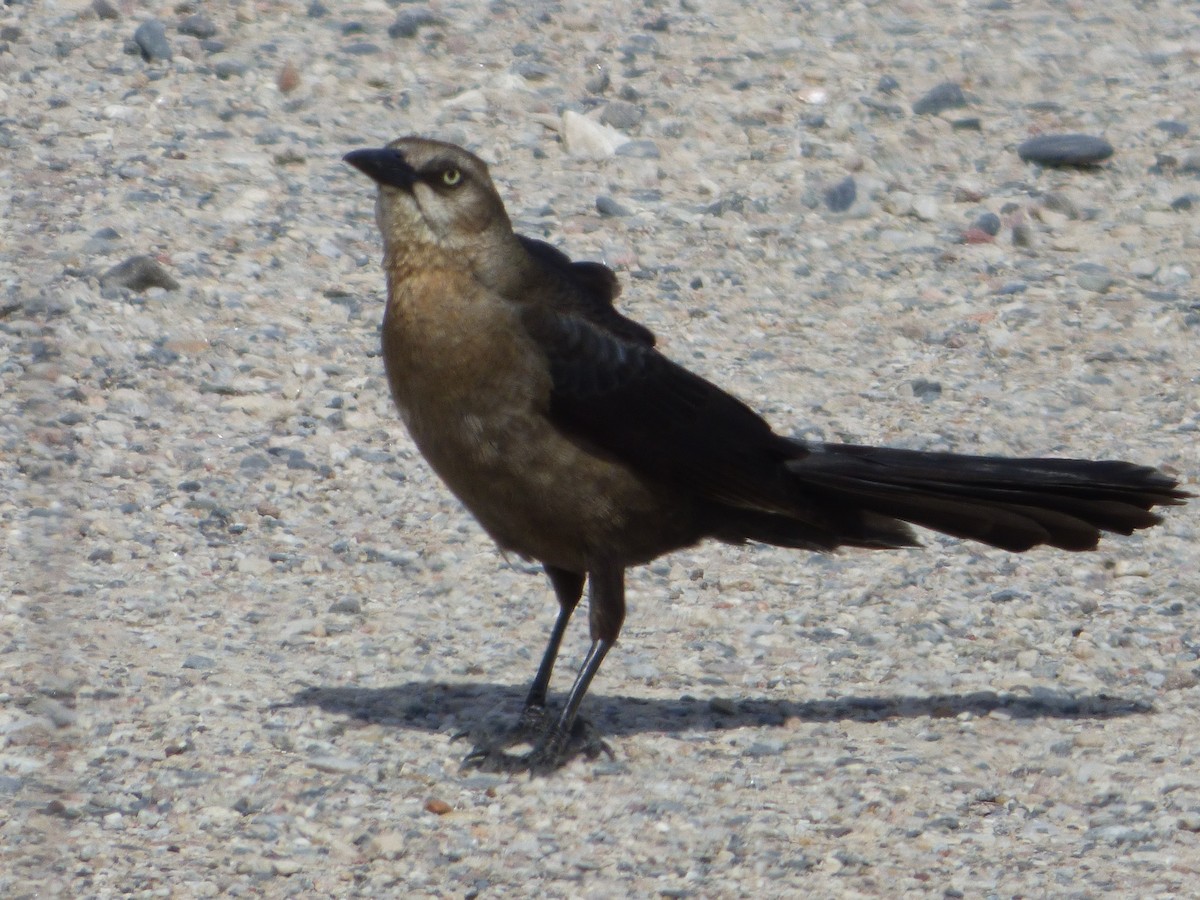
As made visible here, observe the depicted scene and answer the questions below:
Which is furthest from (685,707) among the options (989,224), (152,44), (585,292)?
(152,44)

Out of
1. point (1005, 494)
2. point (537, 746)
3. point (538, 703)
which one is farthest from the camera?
point (1005, 494)

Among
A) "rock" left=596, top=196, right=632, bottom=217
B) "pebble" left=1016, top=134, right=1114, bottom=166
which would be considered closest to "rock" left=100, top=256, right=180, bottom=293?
"rock" left=596, top=196, right=632, bottom=217

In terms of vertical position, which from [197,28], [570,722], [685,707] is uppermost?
[197,28]

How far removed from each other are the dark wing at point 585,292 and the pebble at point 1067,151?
4.70m

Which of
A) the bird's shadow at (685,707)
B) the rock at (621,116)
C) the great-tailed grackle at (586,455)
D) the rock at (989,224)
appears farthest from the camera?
the rock at (621,116)

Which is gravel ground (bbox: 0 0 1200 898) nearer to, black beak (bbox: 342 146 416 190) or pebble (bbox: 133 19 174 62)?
pebble (bbox: 133 19 174 62)

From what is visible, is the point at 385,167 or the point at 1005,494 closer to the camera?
the point at 385,167

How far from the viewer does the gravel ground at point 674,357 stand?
448 centimetres

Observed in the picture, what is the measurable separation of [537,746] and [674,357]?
3.01 meters

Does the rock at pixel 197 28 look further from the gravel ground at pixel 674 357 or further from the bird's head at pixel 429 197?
the bird's head at pixel 429 197

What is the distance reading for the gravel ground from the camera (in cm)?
448

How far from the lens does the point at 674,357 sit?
7.61 meters

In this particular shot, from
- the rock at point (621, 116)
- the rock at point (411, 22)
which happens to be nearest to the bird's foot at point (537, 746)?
the rock at point (621, 116)

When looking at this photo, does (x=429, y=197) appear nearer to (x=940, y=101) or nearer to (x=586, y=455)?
(x=586, y=455)
